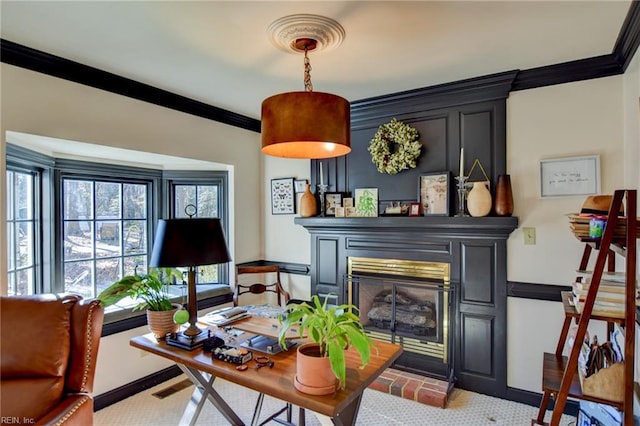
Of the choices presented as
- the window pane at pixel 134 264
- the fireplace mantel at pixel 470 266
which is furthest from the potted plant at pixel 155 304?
the fireplace mantel at pixel 470 266

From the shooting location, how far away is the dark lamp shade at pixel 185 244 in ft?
6.23

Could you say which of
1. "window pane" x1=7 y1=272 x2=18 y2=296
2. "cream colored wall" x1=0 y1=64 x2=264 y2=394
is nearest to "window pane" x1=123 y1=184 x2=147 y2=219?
"cream colored wall" x1=0 y1=64 x2=264 y2=394

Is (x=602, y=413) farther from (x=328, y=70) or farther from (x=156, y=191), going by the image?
(x=156, y=191)

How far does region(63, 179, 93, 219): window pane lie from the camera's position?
2.89 metres

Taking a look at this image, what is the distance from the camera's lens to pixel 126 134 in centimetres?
268

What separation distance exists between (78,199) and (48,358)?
1694mm

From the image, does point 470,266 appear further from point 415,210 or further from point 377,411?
point 377,411

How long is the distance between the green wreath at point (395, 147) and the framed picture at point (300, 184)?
82cm

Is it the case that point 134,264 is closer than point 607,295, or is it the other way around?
point 607,295

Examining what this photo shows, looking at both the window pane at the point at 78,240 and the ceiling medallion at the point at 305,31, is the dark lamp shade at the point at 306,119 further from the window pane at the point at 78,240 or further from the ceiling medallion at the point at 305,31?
the window pane at the point at 78,240

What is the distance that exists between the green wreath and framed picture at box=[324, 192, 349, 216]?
1.58 ft

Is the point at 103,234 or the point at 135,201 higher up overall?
the point at 135,201

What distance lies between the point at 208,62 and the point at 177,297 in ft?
6.89

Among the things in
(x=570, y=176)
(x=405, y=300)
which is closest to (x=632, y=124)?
(x=570, y=176)
